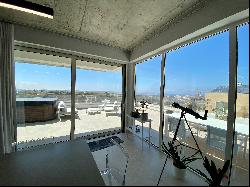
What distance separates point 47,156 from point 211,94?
6.46 ft

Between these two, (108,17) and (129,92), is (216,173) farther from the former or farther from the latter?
(129,92)

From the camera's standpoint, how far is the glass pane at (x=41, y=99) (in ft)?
11.3

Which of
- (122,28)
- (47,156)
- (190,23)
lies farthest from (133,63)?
(47,156)

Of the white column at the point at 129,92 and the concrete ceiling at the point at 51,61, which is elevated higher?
the concrete ceiling at the point at 51,61

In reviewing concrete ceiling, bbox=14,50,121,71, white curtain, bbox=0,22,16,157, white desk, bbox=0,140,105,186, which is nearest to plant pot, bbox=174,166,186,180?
white desk, bbox=0,140,105,186

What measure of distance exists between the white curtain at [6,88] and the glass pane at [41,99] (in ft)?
0.86

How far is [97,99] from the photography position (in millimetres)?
4520

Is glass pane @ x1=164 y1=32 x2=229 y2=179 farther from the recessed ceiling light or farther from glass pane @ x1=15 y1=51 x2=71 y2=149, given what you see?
glass pane @ x1=15 y1=51 x2=71 y2=149

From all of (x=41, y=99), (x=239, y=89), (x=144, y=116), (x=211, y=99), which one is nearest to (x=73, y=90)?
(x=41, y=99)

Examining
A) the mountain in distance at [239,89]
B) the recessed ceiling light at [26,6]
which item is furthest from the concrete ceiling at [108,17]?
the mountain in distance at [239,89]

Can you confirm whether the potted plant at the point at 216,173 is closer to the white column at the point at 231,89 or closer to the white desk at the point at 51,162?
the white column at the point at 231,89

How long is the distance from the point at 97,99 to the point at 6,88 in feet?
7.08

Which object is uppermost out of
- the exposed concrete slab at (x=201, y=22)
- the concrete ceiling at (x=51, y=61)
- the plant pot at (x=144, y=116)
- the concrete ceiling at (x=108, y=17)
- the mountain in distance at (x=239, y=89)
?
the concrete ceiling at (x=108, y=17)

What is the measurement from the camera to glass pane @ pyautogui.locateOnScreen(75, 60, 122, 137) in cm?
399
